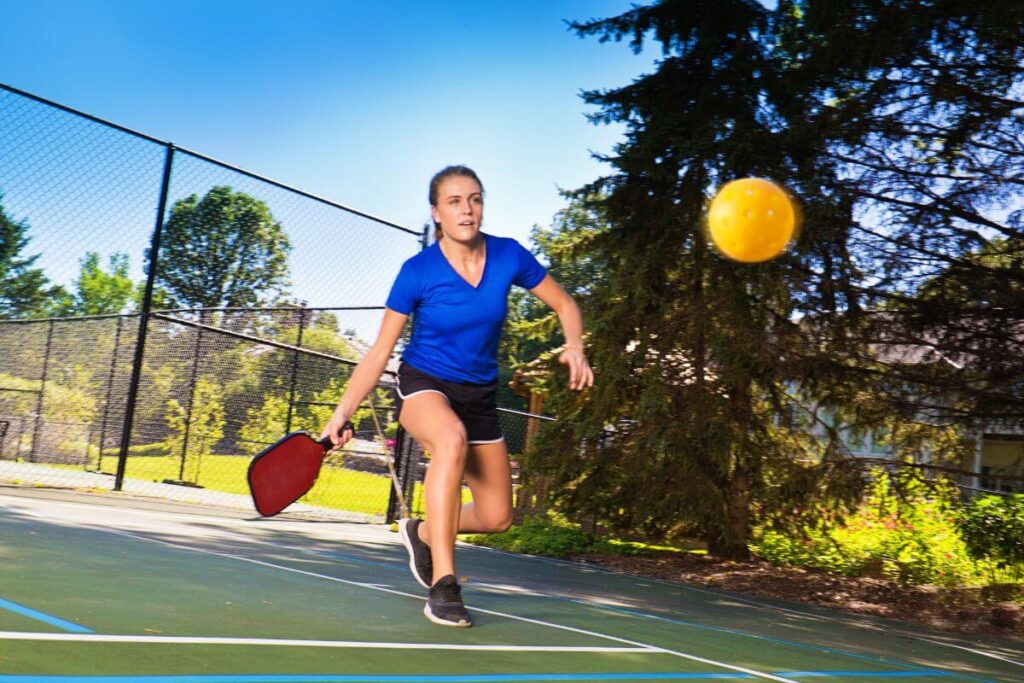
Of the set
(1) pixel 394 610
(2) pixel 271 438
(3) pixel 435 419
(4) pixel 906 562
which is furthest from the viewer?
(2) pixel 271 438

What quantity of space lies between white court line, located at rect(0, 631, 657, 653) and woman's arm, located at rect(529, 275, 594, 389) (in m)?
1.10

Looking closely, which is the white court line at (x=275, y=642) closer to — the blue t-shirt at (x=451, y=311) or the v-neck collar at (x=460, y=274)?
the blue t-shirt at (x=451, y=311)

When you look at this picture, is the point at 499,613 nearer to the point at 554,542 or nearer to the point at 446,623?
the point at 446,623

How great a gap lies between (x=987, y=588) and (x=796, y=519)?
2.03m

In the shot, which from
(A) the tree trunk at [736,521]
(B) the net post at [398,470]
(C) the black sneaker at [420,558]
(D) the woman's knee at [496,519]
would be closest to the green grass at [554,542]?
(B) the net post at [398,470]

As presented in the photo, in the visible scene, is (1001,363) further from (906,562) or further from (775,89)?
(775,89)

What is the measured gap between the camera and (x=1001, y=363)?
9.25 metres

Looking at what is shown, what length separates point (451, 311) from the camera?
177 inches

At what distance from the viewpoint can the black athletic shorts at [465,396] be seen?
4543 mm

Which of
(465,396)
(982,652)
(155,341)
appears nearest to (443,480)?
(465,396)

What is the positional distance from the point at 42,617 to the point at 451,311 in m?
2.06

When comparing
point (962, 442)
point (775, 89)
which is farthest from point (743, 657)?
point (775, 89)

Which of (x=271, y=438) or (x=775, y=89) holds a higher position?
(x=775, y=89)

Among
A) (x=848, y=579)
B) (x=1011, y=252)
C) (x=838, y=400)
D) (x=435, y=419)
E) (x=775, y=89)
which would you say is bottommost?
(x=848, y=579)
